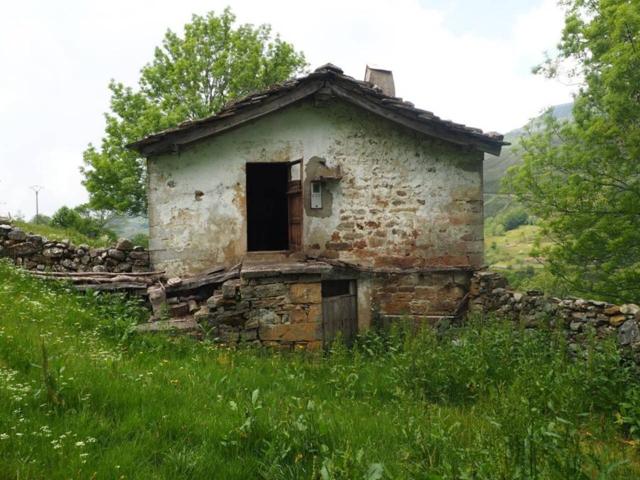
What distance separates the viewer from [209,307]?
6.96m

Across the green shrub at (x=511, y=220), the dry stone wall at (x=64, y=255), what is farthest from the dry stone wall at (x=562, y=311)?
the green shrub at (x=511, y=220)

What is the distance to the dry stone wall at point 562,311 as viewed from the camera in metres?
5.94

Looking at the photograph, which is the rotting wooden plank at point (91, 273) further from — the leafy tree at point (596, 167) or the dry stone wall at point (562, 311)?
the leafy tree at point (596, 167)

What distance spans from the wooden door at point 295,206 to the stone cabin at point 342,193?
3cm

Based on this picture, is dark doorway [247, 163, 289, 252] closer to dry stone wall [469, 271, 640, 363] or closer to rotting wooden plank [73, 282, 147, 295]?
rotting wooden plank [73, 282, 147, 295]

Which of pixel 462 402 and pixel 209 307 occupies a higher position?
pixel 209 307

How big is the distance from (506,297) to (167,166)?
255 inches

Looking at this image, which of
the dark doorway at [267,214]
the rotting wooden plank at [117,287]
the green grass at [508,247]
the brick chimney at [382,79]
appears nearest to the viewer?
the rotting wooden plank at [117,287]

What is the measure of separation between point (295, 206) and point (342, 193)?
36.8 inches

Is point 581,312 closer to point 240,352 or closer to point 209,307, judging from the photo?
point 240,352

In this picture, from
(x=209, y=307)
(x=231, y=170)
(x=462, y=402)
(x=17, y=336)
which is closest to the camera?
(x=17, y=336)

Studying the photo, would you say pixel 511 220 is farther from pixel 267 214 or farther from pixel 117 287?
pixel 117 287

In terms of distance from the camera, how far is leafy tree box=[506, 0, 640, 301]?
37.3ft

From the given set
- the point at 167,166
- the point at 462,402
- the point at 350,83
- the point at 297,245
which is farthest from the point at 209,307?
the point at 350,83
